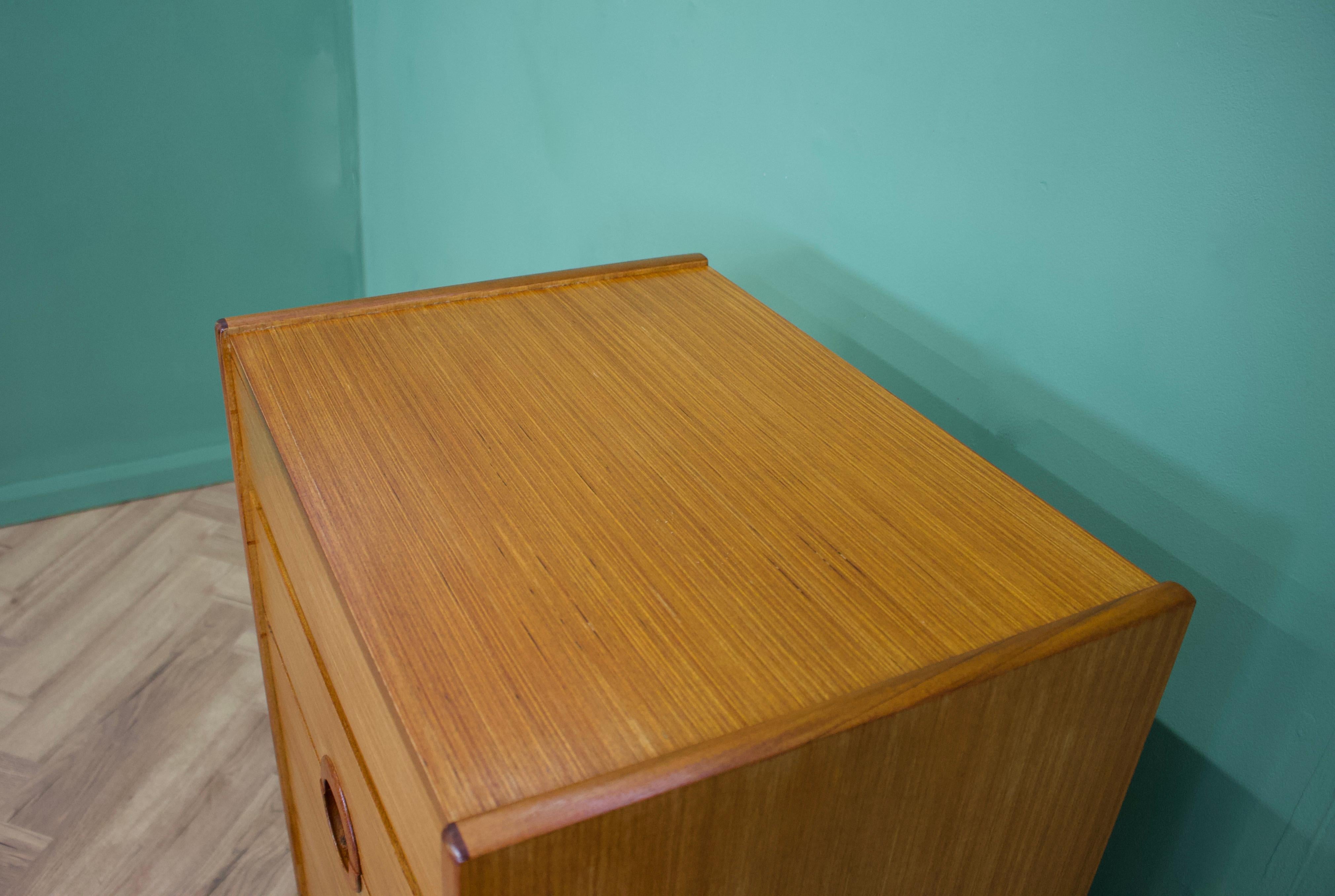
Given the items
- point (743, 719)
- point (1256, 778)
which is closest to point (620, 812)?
point (743, 719)

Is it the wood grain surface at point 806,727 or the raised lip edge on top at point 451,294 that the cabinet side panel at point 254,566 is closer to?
the raised lip edge on top at point 451,294

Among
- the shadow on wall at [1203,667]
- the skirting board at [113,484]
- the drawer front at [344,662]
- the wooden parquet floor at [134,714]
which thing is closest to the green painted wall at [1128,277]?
the shadow on wall at [1203,667]

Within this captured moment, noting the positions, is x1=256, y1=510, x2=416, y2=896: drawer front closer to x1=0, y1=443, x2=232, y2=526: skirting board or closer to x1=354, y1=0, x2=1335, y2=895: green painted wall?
x1=354, y1=0, x2=1335, y2=895: green painted wall

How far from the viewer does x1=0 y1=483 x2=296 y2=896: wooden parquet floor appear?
1.21 m

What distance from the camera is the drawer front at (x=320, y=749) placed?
526 millimetres

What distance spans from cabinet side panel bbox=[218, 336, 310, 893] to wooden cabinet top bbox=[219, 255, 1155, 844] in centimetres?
3

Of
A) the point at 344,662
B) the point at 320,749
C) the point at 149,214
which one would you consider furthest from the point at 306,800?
the point at 149,214

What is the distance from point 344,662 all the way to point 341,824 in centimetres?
24

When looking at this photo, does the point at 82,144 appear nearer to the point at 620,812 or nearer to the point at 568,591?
the point at 568,591

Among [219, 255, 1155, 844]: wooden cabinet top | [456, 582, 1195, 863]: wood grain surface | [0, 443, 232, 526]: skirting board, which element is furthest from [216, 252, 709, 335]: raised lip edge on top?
[0, 443, 232, 526]: skirting board

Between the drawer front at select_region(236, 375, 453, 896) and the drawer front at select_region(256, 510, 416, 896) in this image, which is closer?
the drawer front at select_region(236, 375, 453, 896)

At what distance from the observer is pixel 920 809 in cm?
46

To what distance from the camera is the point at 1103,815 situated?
0.54 m

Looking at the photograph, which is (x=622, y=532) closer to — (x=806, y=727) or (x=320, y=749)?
(x=806, y=727)
